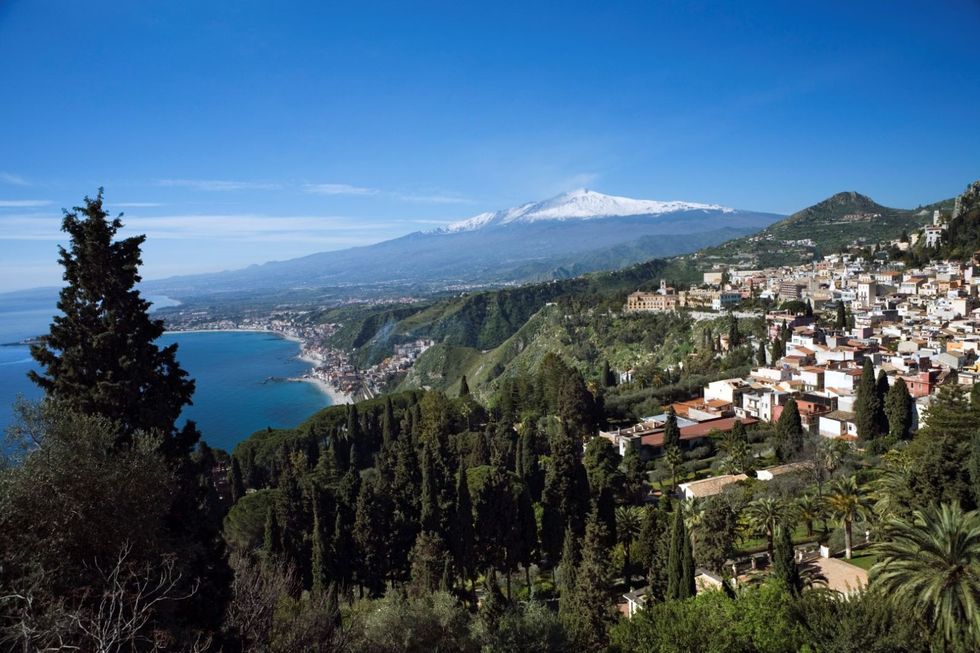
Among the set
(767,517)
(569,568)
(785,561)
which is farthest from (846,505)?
(569,568)

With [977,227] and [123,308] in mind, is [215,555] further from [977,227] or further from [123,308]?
[977,227]

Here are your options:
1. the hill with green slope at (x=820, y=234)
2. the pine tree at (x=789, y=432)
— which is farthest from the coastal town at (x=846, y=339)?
the hill with green slope at (x=820, y=234)

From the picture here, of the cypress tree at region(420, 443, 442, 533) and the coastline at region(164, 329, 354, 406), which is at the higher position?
the cypress tree at region(420, 443, 442, 533)

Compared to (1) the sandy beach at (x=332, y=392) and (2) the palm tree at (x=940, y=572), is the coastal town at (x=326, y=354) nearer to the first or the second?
(1) the sandy beach at (x=332, y=392)

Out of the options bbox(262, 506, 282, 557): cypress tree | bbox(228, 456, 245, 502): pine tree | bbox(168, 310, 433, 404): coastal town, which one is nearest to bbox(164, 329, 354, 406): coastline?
bbox(168, 310, 433, 404): coastal town

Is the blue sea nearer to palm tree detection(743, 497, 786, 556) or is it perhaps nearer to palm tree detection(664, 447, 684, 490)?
palm tree detection(664, 447, 684, 490)

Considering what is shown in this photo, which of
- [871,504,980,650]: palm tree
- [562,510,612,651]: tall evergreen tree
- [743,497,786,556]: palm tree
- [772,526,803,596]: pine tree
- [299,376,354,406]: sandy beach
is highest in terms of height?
[871,504,980,650]: palm tree
